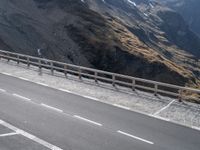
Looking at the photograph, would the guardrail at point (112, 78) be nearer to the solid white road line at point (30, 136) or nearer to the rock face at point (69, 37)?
the solid white road line at point (30, 136)

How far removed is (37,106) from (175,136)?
7138 millimetres

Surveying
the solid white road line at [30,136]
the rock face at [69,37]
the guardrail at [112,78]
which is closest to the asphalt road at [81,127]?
the solid white road line at [30,136]

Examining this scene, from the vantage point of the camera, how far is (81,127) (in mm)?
15609

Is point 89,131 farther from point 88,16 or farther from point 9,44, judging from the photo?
point 88,16

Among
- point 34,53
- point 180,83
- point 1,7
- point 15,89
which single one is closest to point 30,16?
point 1,7

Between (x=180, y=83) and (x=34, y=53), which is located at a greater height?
(x=34, y=53)

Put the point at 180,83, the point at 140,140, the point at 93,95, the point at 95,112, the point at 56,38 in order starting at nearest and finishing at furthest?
1. the point at 140,140
2. the point at 95,112
3. the point at 93,95
4. the point at 56,38
5. the point at 180,83

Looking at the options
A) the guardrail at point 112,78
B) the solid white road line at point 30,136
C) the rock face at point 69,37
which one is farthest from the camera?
the rock face at point 69,37

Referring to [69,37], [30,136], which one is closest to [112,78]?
[30,136]

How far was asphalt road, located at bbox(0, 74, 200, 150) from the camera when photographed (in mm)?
13562

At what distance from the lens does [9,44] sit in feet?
184

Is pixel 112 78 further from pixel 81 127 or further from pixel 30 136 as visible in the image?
pixel 30 136

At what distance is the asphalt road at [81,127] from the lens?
1356cm

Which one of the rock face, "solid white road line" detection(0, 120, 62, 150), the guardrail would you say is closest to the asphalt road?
"solid white road line" detection(0, 120, 62, 150)
